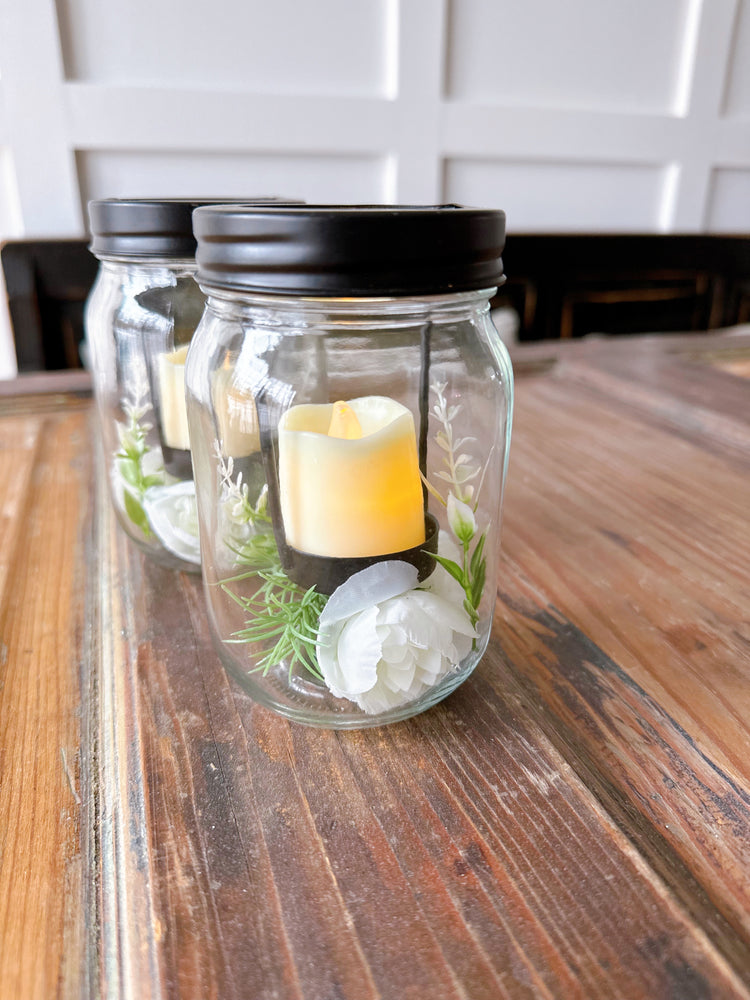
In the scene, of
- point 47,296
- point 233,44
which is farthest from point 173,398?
point 233,44

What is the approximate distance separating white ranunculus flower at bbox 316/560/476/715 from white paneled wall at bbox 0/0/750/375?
127 centimetres

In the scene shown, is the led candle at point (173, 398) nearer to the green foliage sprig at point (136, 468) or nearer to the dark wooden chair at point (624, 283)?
the green foliage sprig at point (136, 468)

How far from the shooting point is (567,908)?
0.22 meters

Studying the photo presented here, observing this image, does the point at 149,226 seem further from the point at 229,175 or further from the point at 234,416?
the point at 229,175

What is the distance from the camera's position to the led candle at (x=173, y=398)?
38cm

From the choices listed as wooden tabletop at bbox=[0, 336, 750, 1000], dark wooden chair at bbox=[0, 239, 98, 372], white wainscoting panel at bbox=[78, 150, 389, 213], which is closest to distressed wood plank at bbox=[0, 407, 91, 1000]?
wooden tabletop at bbox=[0, 336, 750, 1000]

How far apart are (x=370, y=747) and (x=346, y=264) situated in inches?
7.0

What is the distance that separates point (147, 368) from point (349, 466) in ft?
0.60

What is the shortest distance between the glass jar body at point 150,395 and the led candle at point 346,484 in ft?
0.38

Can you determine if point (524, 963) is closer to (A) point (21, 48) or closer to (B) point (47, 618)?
(B) point (47, 618)

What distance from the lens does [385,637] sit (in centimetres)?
26

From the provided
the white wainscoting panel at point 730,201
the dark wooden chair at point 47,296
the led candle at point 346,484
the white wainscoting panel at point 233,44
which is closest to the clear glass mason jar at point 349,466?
the led candle at point 346,484

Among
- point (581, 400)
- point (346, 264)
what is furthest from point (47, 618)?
point (581, 400)

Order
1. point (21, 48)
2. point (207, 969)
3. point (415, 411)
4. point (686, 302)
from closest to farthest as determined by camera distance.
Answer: point (207, 969) → point (415, 411) → point (21, 48) → point (686, 302)
